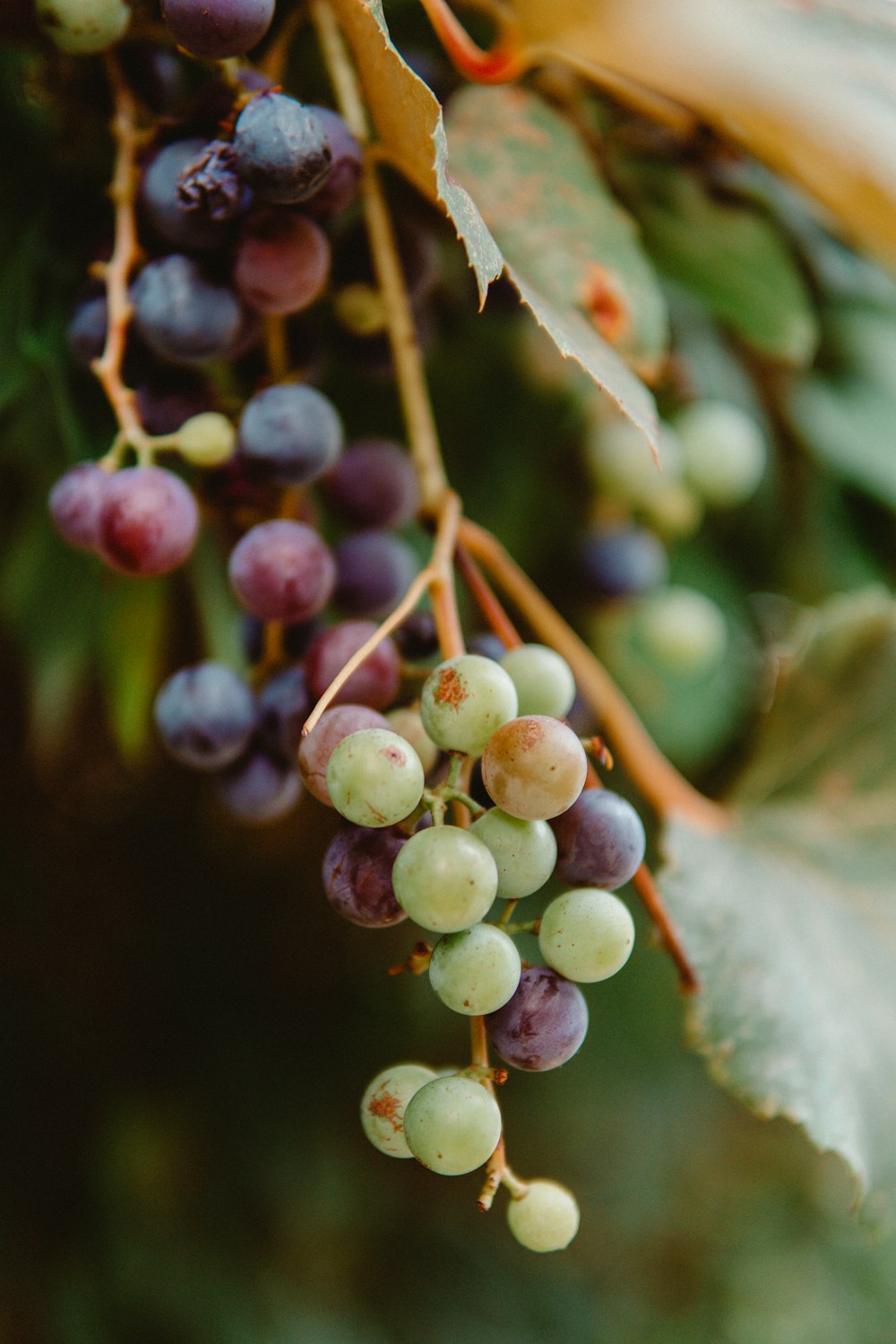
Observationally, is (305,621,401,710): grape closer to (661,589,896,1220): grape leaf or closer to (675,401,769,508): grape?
(661,589,896,1220): grape leaf

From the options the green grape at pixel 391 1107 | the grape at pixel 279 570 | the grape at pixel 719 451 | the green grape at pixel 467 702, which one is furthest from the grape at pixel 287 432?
the grape at pixel 719 451

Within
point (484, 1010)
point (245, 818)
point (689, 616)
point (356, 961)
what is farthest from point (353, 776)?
point (356, 961)

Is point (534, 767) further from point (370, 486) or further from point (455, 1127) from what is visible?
point (370, 486)

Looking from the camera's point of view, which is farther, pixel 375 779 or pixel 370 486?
pixel 370 486

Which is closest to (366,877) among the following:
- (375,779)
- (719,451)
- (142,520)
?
(375,779)

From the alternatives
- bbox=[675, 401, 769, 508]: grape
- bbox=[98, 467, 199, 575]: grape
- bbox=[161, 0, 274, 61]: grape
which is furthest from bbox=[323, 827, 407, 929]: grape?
bbox=[675, 401, 769, 508]: grape

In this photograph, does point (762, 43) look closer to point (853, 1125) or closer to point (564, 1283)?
point (853, 1125)

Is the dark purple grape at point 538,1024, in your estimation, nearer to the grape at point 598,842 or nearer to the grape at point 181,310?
the grape at point 598,842
